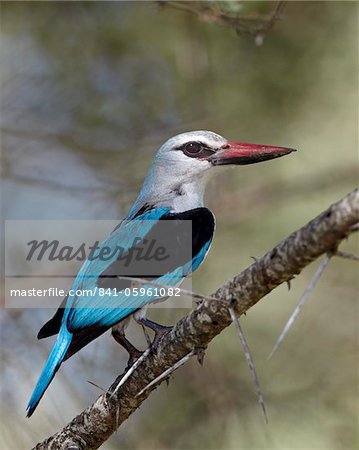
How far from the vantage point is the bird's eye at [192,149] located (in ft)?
16.9

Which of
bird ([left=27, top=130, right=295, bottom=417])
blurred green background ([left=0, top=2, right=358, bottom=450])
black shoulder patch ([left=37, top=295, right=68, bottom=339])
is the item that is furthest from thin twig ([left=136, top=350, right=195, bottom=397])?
blurred green background ([left=0, top=2, right=358, bottom=450])

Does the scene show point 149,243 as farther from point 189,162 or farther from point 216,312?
point 216,312

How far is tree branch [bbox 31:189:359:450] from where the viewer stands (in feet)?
8.39

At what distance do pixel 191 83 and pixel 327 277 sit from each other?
79.8 inches

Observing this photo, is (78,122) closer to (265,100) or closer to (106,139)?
(106,139)

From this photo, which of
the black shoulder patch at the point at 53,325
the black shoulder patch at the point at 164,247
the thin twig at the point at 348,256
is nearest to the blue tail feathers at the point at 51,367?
the black shoulder patch at the point at 53,325

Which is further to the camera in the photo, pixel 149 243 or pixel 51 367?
pixel 149 243

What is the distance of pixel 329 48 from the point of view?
7395 millimetres

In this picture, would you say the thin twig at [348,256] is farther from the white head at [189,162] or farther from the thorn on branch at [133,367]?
the white head at [189,162]

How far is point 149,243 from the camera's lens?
448 cm

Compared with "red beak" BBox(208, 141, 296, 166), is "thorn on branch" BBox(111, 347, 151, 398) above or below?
below

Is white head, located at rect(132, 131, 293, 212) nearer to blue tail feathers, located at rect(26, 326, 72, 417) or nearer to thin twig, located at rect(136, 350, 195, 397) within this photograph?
blue tail feathers, located at rect(26, 326, 72, 417)

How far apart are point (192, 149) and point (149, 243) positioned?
0.92 metres

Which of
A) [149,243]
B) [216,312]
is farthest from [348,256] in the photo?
[149,243]
